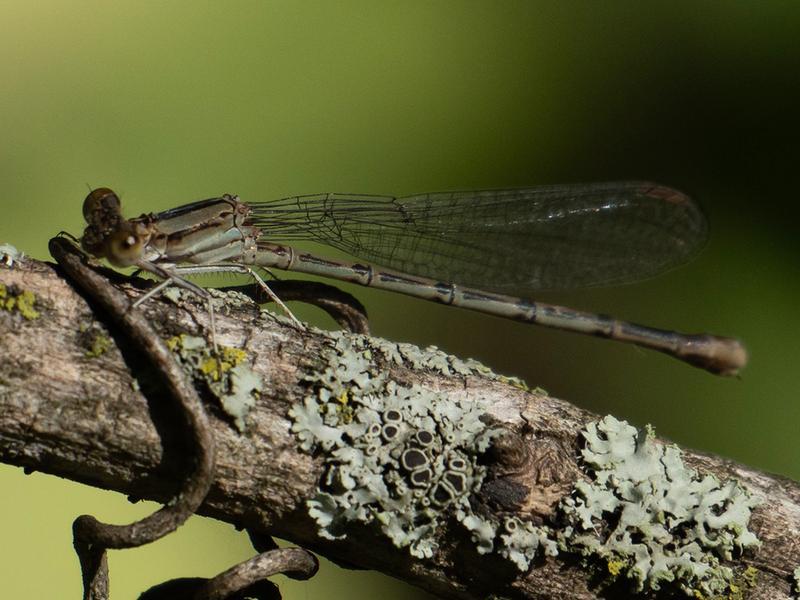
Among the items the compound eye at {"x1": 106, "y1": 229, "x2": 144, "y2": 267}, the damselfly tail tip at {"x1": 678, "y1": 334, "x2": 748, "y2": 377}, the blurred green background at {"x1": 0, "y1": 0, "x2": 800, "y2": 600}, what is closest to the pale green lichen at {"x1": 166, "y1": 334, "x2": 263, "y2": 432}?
the compound eye at {"x1": 106, "y1": 229, "x2": 144, "y2": 267}

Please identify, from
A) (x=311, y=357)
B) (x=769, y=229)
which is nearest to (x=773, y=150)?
(x=769, y=229)

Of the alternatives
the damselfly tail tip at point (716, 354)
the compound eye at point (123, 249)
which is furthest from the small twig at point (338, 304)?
the damselfly tail tip at point (716, 354)

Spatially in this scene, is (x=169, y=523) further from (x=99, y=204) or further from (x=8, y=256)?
(x=99, y=204)

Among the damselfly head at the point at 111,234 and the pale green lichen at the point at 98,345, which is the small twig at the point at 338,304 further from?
the pale green lichen at the point at 98,345

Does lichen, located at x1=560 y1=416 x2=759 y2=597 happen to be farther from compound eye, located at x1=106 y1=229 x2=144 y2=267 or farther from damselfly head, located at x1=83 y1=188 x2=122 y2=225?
damselfly head, located at x1=83 y1=188 x2=122 y2=225

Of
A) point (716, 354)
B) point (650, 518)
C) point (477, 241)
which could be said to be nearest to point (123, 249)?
point (650, 518)

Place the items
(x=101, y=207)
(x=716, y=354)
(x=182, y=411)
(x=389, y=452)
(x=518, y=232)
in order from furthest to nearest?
(x=518, y=232)
(x=716, y=354)
(x=101, y=207)
(x=389, y=452)
(x=182, y=411)
